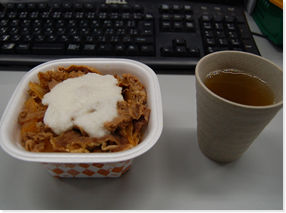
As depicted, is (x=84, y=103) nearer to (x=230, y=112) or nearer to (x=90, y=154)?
(x=90, y=154)

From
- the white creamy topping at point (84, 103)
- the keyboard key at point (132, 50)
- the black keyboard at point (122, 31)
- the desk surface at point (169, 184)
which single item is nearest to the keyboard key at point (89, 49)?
the black keyboard at point (122, 31)

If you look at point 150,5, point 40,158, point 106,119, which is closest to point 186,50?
point 150,5

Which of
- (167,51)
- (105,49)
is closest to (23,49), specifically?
(105,49)

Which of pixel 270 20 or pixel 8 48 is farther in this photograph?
pixel 270 20

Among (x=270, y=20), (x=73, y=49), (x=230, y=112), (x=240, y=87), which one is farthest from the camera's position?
(x=270, y=20)

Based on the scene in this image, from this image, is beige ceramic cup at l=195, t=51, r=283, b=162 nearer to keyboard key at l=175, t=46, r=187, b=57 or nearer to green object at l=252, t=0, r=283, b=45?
keyboard key at l=175, t=46, r=187, b=57

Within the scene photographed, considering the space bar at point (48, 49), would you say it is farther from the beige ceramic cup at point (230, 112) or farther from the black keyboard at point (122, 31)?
the beige ceramic cup at point (230, 112)

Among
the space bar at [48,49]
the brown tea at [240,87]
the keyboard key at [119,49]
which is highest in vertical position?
the brown tea at [240,87]

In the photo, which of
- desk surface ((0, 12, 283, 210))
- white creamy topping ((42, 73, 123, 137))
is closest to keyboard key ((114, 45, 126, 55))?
white creamy topping ((42, 73, 123, 137))
